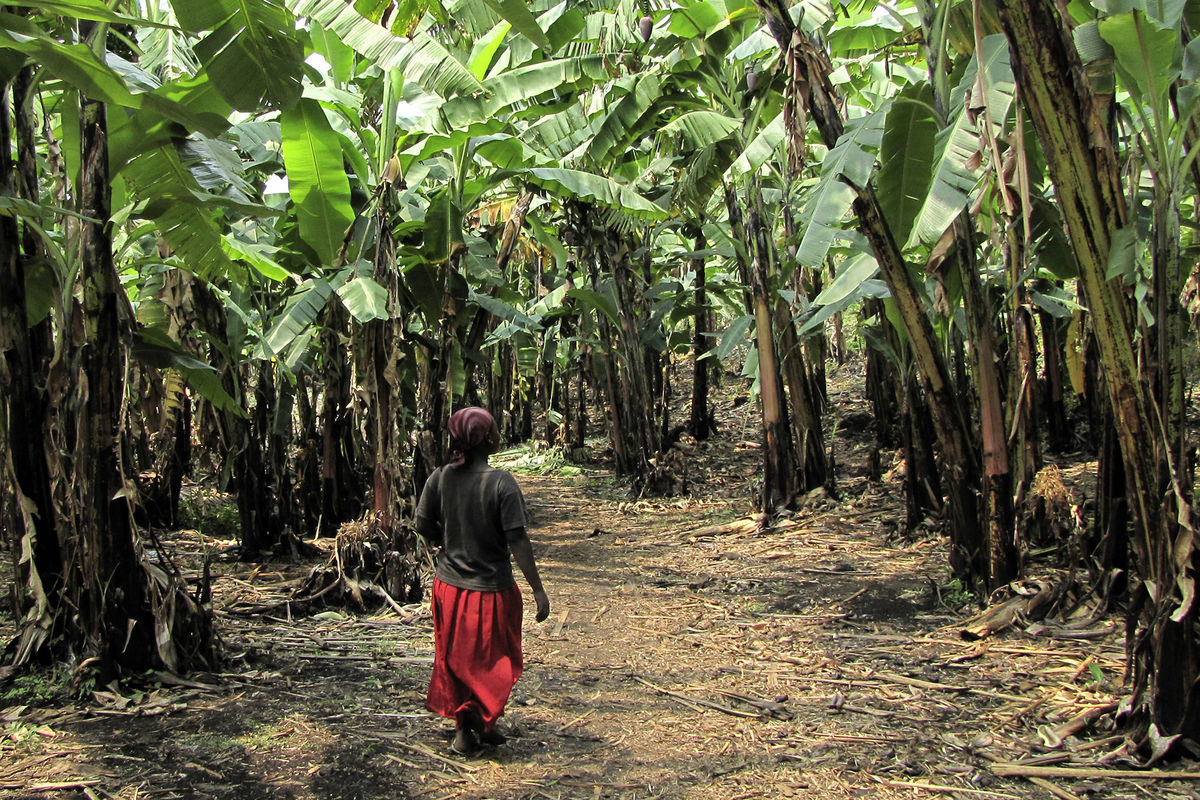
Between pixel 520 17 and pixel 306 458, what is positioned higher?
pixel 520 17

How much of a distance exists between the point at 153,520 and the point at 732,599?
6.38 metres

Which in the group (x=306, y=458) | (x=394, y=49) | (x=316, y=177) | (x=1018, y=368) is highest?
(x=394, y=49)

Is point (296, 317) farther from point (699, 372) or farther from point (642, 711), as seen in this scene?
point (699, 372)

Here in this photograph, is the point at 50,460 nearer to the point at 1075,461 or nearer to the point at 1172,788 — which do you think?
the point at 1172,788

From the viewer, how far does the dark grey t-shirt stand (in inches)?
153

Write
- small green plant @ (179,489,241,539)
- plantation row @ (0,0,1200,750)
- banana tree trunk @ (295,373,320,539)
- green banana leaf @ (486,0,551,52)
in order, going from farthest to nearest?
small green plant @ (179,489,241,539), banana tree trunk @ (295,373,320,539), green banana leaf @ (486,0,551,52), plantation row @ (0,0,1200,750)

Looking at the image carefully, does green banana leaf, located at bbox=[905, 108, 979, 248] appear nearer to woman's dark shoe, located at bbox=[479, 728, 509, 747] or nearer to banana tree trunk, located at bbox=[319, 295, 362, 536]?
woman's dark shoe, located at bbox=[479, 728, 509, 747]

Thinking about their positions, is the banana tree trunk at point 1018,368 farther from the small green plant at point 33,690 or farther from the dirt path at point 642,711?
the small green plant at point 33,690

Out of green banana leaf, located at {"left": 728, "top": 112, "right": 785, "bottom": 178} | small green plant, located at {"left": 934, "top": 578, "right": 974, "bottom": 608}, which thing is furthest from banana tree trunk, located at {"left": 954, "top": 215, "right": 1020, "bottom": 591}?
green banana leaf, located at {"left": 728, "top": 112, "right": 785, "bottom": 178}

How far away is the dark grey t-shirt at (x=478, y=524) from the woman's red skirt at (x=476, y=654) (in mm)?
73

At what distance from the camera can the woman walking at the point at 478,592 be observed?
3.87 m

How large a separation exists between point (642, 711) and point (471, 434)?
5.49 ft

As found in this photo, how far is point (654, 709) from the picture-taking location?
450 cm

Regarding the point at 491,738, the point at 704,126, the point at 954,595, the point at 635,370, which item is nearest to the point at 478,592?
the point at 491,738
